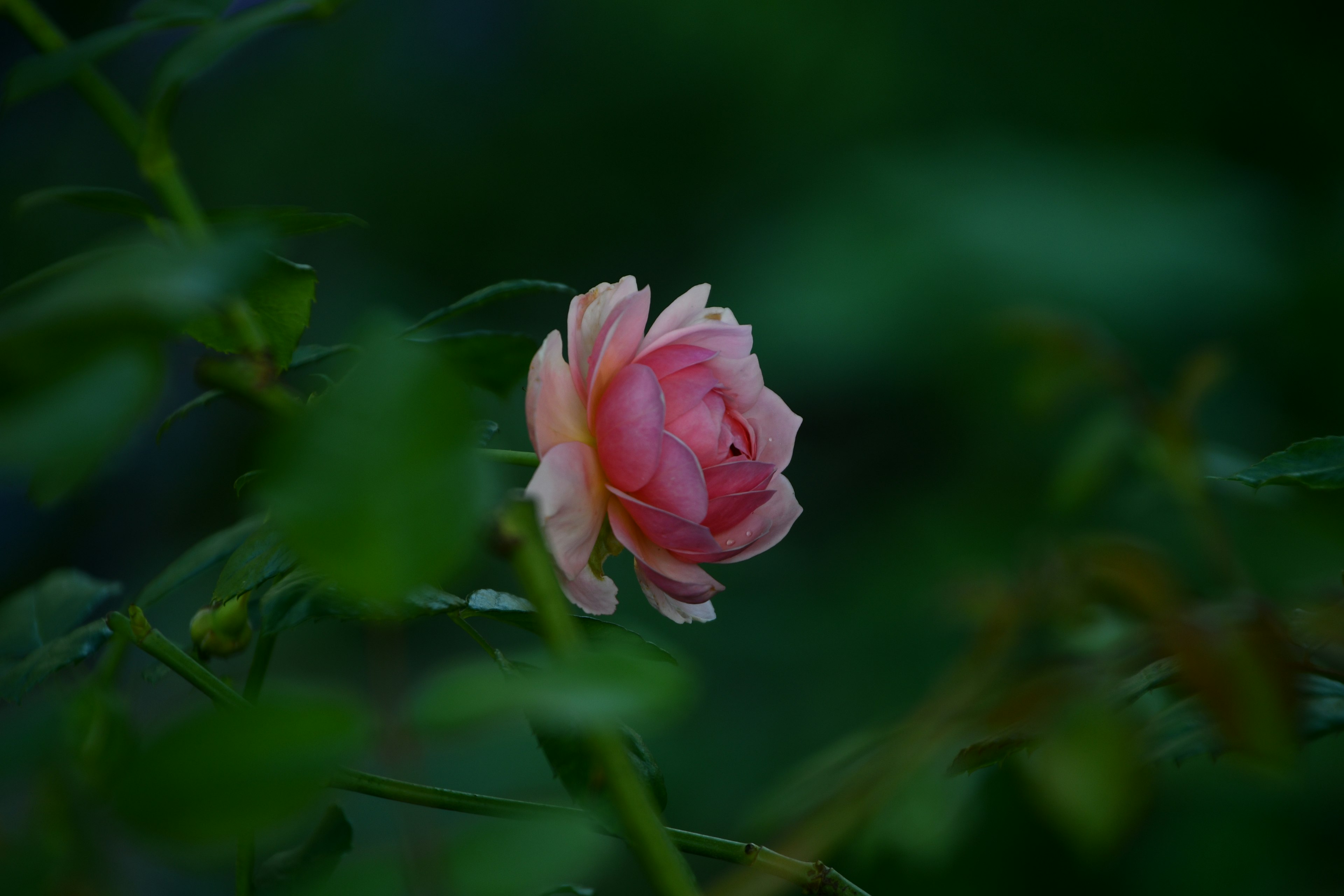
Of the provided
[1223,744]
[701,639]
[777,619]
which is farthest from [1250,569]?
[1223,744]

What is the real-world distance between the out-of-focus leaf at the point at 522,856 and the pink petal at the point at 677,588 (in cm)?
13

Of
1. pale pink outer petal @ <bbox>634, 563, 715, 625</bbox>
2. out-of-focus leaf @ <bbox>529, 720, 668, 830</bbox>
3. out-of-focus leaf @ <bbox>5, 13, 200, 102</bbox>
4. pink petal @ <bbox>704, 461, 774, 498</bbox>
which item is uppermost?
out-of-focus leaf @ <bbox>5, 13, 200, 102</bbox>

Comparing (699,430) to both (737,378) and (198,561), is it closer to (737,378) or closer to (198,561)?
(737,378)

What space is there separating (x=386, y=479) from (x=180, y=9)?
0.58 ft

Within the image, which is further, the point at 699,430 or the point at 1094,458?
the point at 1094,458

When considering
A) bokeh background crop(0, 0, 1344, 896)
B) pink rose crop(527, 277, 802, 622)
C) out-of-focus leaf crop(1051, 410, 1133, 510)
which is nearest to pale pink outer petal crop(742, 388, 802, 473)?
pink rose crop(527, 277, 802, 622)

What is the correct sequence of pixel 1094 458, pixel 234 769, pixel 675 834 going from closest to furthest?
pixel 234 769 < pixel 675 834 < pixel 1094 458

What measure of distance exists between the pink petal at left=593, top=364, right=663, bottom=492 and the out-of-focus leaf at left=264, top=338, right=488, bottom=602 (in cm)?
12

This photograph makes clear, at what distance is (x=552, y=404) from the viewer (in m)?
0.25

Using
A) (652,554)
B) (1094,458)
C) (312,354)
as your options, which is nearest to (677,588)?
(652,554)

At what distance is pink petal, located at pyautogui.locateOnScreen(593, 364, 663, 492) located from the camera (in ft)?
0.82

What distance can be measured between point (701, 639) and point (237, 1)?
1527mm

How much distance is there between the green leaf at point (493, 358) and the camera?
272 mm

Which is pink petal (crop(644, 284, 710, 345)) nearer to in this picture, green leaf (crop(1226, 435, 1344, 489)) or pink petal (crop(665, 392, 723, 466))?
pink petal (crop(665, 392, 723, 466))
